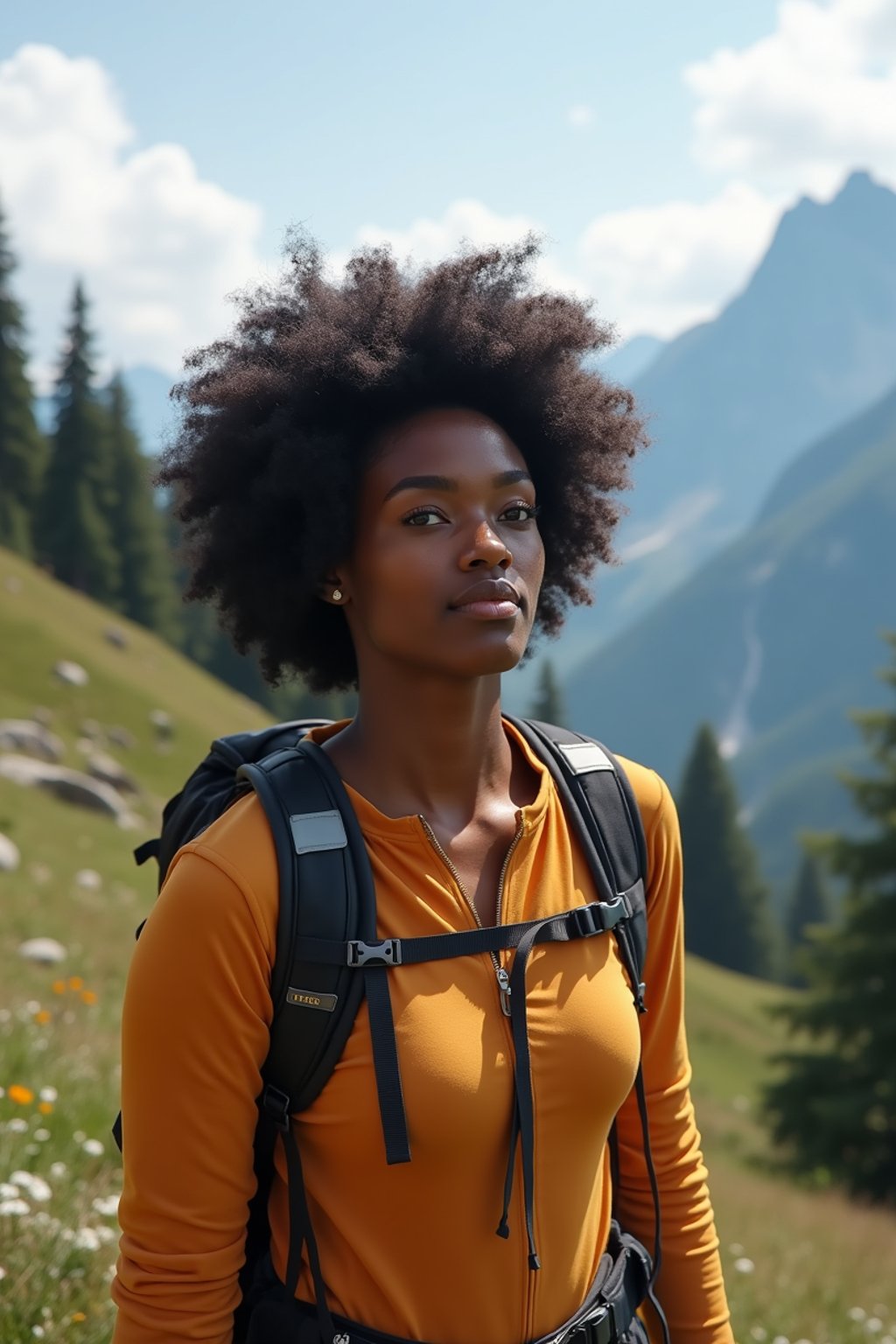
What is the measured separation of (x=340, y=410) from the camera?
112 inches

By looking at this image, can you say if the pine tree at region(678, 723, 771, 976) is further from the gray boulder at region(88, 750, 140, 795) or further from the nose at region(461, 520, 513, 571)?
the nose at region(461, 520, 513, 571)

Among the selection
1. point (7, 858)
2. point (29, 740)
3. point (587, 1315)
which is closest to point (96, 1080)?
point (587, 1315)

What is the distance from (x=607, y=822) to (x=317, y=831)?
0.74 m

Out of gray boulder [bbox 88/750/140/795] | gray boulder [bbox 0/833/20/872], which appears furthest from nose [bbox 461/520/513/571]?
gray boulder [bbox 88/750/140/795]

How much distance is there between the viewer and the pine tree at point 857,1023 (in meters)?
18.5

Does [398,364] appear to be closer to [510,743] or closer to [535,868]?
[510,743]

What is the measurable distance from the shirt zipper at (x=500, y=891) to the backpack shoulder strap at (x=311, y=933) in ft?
0.70

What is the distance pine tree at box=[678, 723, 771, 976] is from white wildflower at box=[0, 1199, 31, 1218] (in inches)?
2047

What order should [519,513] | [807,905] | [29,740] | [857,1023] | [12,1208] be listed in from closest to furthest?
1. [519,513]
2. [12,1208]
3. [857,1023]
4. [29,740]
5. [807,905]

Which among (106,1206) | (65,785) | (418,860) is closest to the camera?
(418,860)

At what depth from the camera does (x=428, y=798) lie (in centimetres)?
276

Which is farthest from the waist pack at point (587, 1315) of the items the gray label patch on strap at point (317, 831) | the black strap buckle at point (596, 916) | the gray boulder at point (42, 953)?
the gray boulder at point (42, 953)

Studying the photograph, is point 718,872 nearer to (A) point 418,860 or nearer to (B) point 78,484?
(B) point 78,484

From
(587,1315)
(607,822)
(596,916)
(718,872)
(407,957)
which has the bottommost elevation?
(718,872)
